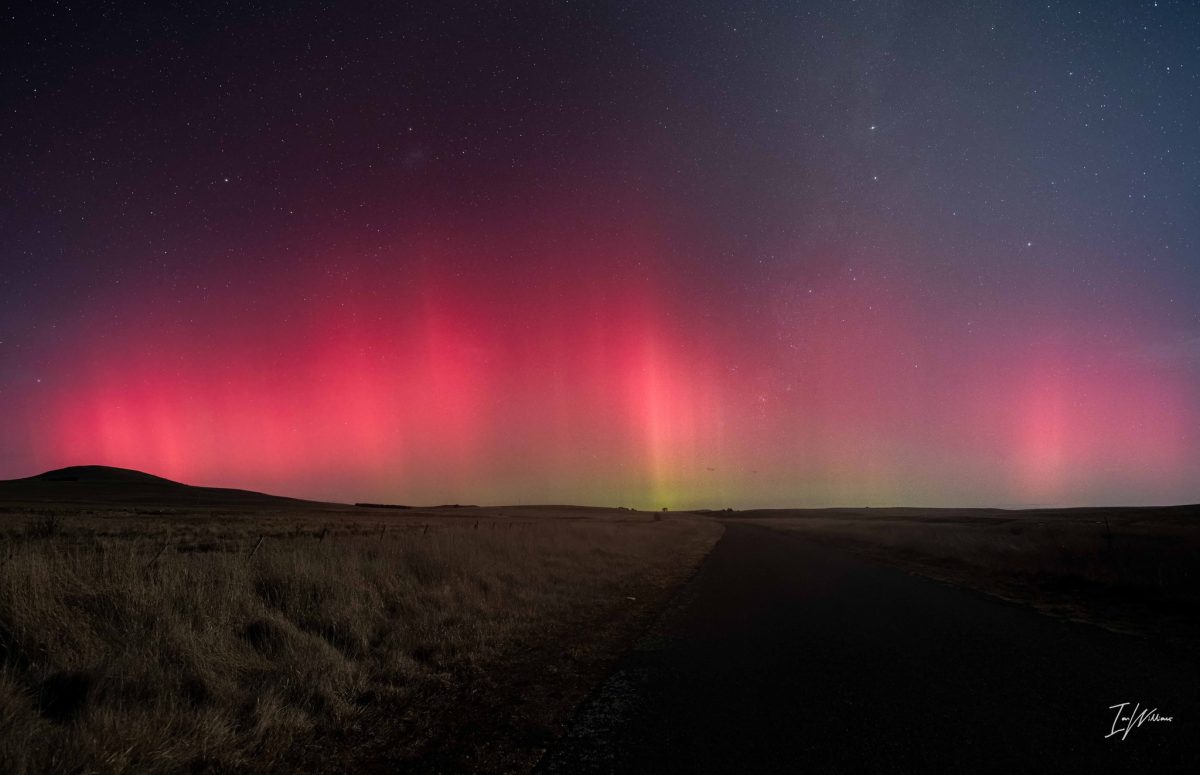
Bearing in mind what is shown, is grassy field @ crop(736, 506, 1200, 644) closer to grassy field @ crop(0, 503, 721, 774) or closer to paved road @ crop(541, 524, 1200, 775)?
paved road @ crop(541, 524, 1200, 775)

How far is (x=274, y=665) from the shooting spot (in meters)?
6.16

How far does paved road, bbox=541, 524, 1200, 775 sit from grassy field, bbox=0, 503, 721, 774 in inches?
35.0

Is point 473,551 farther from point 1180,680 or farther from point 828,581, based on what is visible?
point 1180,680

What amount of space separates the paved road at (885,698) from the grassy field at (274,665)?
2.92 ft

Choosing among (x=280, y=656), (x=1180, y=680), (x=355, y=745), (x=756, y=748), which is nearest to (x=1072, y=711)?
(x=1180, y=680)

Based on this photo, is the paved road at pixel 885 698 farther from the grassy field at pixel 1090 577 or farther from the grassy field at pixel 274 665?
the grassy field at pixel 1090 577

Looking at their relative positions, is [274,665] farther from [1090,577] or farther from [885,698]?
[1090,577]

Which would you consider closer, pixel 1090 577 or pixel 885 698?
pixel 885 698

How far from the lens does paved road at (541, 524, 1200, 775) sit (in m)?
4.15

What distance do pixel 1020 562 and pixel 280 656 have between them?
19104 mm

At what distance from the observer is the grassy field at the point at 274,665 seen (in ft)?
14.3

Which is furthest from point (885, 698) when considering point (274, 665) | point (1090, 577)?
point (1090, 577)

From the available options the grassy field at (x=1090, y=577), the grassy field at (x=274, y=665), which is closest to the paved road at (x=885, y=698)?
the grassy field at (x=274, y=665)

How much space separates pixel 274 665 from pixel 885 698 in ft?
21.7
